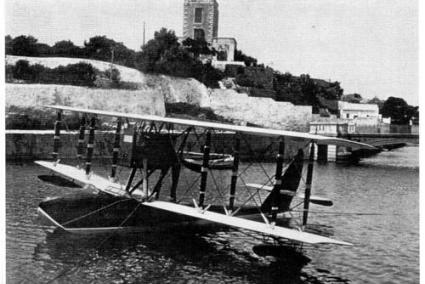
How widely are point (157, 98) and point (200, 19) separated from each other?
43450mm

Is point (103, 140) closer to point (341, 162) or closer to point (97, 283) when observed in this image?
point (341, 162)

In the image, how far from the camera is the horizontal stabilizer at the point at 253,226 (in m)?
13.6

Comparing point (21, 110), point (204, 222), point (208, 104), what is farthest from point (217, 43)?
point (204, 222)

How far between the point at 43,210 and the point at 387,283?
11498 millimetres

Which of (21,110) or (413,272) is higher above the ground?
(21,110)

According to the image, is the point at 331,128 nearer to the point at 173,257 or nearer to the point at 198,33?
the point at 198,33

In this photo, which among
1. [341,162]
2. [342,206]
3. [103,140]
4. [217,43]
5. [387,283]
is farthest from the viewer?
[217,43]

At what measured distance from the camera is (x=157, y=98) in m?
66.0

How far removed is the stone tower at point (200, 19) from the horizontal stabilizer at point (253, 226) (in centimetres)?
8988

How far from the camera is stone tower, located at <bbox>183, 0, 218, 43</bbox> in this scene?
104m

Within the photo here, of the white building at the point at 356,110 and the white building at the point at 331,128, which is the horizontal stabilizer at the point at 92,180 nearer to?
the white building at the point at 331,128

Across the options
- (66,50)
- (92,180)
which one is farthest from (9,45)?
(92,180)

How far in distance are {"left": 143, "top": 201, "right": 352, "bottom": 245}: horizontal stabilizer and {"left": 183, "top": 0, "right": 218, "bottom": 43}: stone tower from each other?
89.9 meters

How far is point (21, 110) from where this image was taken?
53844 mm
